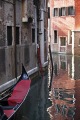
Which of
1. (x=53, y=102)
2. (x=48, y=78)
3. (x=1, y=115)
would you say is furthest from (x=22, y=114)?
(x=48, y=78)

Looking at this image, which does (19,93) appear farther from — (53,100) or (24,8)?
(24,8)

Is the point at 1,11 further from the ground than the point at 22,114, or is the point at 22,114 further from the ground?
the point at 1,11

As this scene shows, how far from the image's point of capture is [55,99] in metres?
Answer: 8.75

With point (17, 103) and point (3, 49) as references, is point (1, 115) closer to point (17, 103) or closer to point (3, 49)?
point (17, 103)

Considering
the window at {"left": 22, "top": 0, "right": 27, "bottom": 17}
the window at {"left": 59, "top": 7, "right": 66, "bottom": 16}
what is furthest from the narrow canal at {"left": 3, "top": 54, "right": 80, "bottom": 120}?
the window at {"left": 59, "top": 7, "right": 66, "bottom": 16}

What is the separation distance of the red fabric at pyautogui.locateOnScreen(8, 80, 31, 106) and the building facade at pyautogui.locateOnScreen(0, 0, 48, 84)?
2.56 feet

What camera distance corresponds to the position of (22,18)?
10.8 m

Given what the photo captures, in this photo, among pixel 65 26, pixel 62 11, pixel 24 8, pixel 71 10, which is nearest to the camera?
pixel 24 8

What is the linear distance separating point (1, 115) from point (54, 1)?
2139 centimetres

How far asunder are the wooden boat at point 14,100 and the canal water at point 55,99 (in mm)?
428

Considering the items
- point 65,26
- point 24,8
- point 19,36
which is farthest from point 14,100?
point 65,26

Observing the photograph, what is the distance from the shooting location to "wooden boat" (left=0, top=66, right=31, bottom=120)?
588 centimetres

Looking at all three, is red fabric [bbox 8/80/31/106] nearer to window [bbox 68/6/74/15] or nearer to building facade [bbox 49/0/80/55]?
building facade [bbox 49/0/80/55]

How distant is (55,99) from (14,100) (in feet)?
6.81
